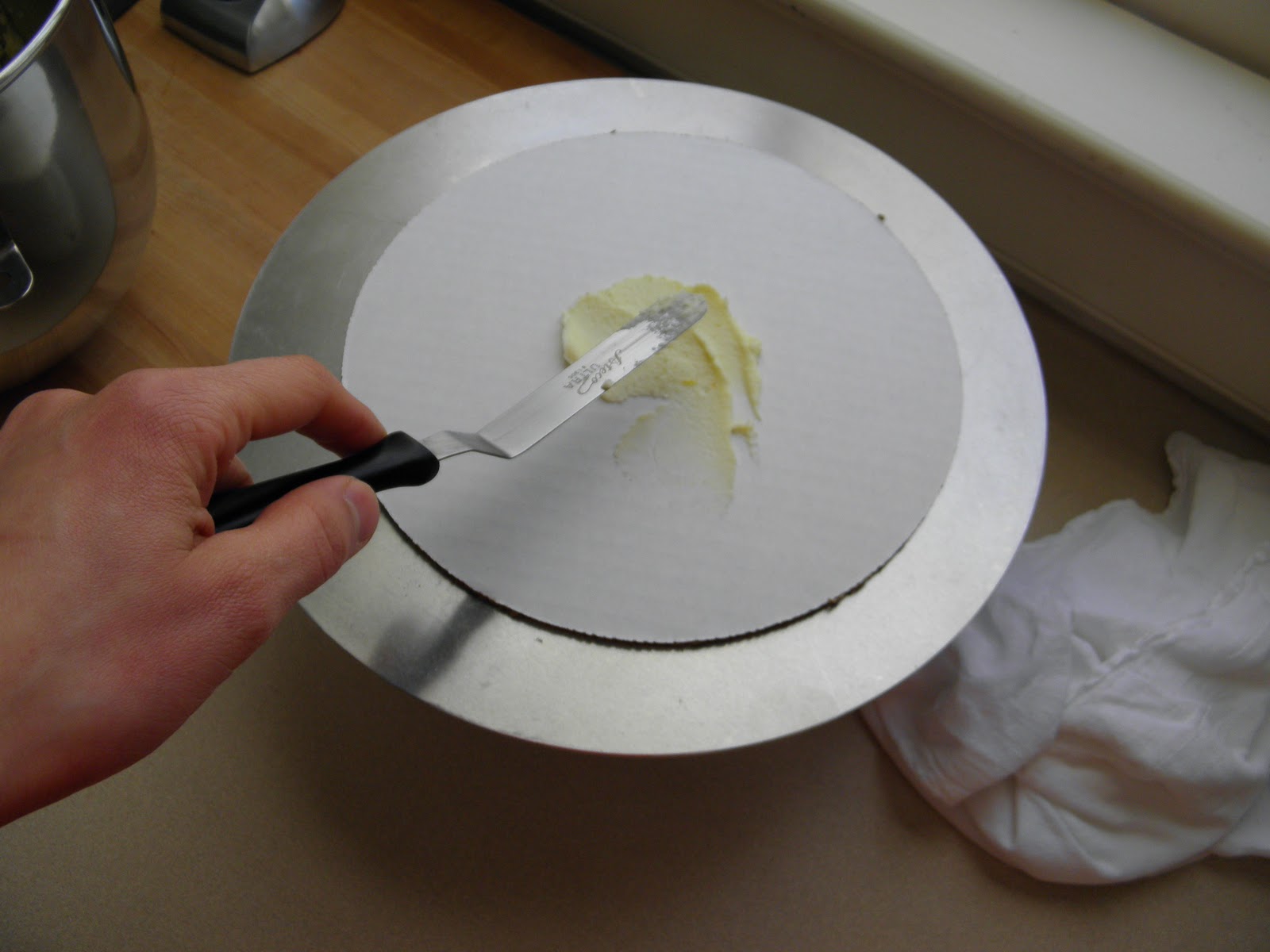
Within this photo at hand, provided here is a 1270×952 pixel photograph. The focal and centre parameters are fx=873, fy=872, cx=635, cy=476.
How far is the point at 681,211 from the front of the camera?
618 mm

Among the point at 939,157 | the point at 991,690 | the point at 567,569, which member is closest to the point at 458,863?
the point at 567,569

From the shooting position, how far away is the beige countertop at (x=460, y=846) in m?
0.60

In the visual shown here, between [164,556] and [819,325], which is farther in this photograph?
[819,325]

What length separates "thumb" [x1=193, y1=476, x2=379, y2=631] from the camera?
13.8 inches

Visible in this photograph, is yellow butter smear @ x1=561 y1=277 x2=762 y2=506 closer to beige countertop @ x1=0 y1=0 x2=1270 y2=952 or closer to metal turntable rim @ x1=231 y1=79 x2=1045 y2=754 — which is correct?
metal turntable rim @ x1=231 y1=79 x2=1045 y2=754

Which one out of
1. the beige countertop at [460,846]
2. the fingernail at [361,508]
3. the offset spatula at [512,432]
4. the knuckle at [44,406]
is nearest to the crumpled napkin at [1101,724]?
the beige countertop at [460,846]

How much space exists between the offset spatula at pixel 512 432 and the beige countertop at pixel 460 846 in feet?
0.90

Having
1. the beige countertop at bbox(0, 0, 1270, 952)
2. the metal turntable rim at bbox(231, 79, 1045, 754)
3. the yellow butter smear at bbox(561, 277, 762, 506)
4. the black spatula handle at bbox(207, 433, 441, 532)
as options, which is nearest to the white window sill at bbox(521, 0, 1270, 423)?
the metal turntable rim at bbox(231, 79, 1045, 754)

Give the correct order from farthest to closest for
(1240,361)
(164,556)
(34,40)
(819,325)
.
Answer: (1240,361) → (819,325) → (34,40) → (164,556)

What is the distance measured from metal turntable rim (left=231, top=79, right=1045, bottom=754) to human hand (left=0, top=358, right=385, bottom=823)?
0.34ft

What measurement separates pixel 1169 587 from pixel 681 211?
18.6 inches

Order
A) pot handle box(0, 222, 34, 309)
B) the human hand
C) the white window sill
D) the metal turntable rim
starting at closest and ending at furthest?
the human hand, the metal turntable rim, pot handle box(0, 222, 34, 309), the white window sill

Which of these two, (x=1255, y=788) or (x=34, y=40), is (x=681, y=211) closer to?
(x=34, y=40)

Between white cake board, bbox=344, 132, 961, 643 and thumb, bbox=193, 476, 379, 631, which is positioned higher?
white cake board, bbox=344, 132, 961, 643
